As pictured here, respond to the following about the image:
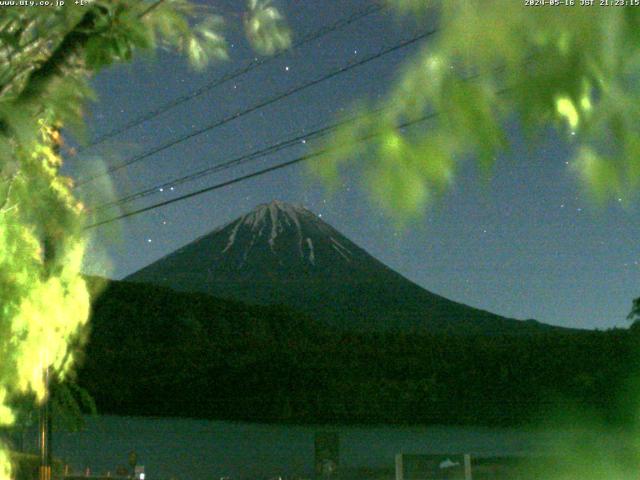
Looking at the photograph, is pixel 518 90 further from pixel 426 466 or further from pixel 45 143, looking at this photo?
pixel 426 466

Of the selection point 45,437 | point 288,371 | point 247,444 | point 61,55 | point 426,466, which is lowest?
point 426,466

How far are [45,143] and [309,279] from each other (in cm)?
16293

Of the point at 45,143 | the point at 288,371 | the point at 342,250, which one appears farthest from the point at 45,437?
the point at 342,250

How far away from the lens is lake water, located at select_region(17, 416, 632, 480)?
4556cm

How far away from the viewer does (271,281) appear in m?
168

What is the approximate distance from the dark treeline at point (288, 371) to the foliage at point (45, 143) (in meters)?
72.6

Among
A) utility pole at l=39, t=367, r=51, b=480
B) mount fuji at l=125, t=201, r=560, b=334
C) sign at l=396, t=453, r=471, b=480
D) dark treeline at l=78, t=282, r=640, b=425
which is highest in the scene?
mount fuji at l=125, t=201, r=560, b=334

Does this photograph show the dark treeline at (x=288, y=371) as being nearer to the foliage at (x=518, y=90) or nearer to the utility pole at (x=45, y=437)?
the utility pole at (x=45, y=437)

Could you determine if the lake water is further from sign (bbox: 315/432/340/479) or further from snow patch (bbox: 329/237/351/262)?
snow patch (bbox: 329/237/351/262)

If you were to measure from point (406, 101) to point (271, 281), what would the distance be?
166795mm

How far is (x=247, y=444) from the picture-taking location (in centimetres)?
7075

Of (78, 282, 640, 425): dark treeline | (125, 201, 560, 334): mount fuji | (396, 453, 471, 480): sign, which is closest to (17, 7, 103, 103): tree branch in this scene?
(396, 453, 471, 480): sign

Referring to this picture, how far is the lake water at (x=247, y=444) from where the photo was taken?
45562 mm

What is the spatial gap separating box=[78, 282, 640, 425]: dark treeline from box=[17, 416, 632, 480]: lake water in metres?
2.30
